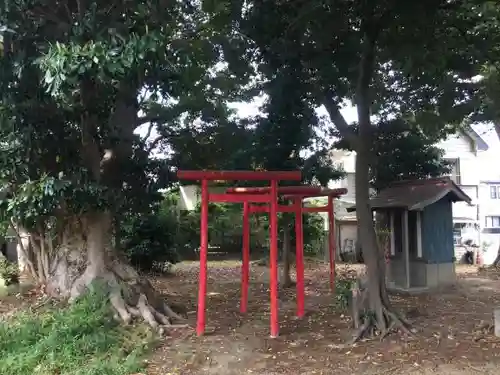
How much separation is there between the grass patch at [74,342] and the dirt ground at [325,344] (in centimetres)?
50

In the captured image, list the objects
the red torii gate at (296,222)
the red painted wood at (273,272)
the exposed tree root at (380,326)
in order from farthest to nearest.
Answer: the red torii gate at (296,222)
the red painted wood at (273,272)
the exposed tree root at (380,326)

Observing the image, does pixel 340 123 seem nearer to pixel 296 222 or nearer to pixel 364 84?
pixel 364 84

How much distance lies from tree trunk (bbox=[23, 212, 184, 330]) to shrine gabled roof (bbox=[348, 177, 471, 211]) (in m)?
6.81

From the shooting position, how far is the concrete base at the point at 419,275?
14.0m

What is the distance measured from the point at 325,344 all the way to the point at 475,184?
73.9 feet

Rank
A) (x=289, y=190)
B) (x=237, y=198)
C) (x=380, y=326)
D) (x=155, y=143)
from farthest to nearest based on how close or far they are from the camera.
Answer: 1. (x=155, y=143)
2. (x=289, y=190)
3. (x=237, y=198)
4. (x=380, y=326)

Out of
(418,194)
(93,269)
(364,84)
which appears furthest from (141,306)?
(418,194)

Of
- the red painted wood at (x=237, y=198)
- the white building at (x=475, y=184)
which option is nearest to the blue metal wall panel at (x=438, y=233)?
the red painted wood at (x=237, y=198)

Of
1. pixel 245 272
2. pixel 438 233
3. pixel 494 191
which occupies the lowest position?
pixel 245 272

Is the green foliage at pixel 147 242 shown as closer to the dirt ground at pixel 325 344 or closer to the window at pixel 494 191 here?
the dirt ground at pixel 325 344

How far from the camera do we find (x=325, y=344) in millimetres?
8570

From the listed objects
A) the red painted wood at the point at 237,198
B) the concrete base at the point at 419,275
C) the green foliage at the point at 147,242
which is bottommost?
the concrete base at the point at 419,275

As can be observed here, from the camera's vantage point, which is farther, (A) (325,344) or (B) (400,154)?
(B) (400,154)

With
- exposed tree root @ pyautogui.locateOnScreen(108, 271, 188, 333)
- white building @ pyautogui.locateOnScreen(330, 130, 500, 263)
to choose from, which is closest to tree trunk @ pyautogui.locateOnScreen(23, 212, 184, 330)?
exposed tree root @ pyautogui.locateOnScreen(108, 271, 188, 333)
